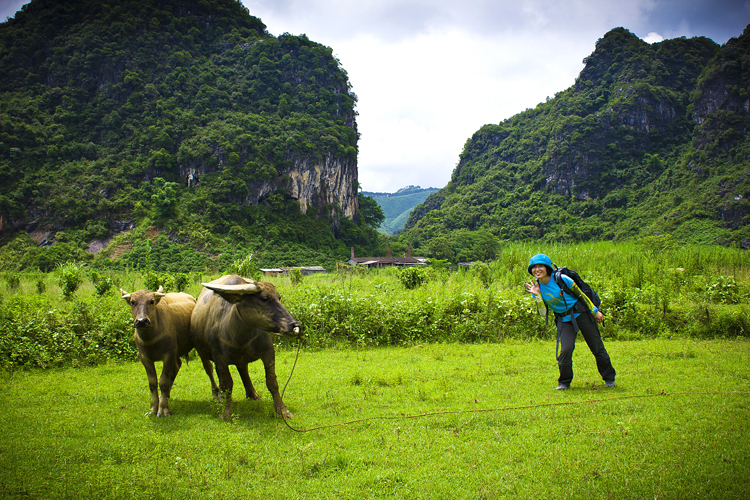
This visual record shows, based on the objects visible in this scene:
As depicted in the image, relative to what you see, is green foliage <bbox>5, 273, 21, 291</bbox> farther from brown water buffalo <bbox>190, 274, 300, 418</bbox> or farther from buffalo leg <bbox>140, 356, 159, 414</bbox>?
brown water buffalo <bbox>190, 274, 300, 418</bbox>

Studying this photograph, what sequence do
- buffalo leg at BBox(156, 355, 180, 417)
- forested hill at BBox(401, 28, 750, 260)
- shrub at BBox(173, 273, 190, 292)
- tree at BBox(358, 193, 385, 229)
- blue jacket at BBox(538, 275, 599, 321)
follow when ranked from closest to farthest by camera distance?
1. buffalo leg at BBox(156, 355, 180, 417)
2. blue jacket at BBox(538, 275, 599, 321)
3. shrub at BBox(173, 273, 190, 292)
4. forested hill at BBox(401, 28, 750, 260)
5. tree at BBox(358, 193, 385, 229)

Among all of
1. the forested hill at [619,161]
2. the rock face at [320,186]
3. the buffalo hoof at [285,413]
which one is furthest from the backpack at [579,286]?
the rock face at [320,186]

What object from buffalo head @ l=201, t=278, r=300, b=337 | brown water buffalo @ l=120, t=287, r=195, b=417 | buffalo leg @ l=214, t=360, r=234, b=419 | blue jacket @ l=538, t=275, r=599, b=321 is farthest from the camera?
blue jacket @ l=538, t=275, r=599, b=321

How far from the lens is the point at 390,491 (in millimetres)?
3268

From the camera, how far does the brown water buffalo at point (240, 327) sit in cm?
438

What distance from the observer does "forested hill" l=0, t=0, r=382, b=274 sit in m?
63.3

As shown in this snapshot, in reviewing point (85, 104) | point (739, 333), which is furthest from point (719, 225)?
point (85, 104)

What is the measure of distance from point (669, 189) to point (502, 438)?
93092mm

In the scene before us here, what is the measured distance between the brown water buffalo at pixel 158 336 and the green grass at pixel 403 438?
36 cm

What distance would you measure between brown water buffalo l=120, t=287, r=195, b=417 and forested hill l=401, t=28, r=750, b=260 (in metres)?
62.3

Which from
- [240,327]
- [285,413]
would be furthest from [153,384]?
[285,413]

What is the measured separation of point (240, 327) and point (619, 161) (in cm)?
11214

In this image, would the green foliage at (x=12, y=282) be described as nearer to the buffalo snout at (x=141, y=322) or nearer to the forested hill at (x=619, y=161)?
the buffalo snout at (x=141, y=322)

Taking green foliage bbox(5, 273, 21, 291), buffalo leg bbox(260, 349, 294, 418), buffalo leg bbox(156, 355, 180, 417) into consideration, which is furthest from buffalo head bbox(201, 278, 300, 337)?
green foliage bbox(5, 273, 21, 291)
